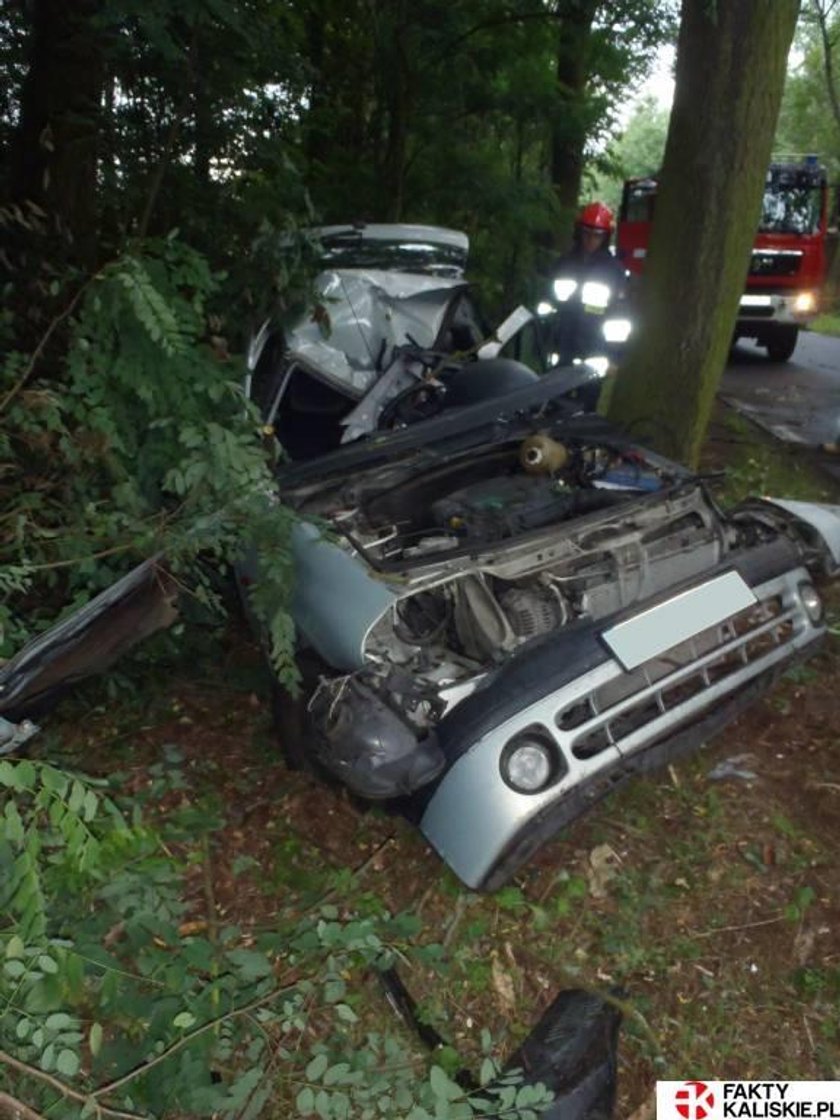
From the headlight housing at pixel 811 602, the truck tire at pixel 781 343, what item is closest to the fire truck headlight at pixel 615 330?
the headlight housing at pixel 811 602

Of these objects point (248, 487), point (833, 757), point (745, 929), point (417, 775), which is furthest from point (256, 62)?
point (745, 929)

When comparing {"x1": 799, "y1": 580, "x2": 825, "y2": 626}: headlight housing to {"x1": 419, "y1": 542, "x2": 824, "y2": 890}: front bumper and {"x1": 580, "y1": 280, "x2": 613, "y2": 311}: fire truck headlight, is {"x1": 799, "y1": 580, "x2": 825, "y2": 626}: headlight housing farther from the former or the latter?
{"x1": 580, "y1": 280, "x2": 613, "y2": 311}: fire truck headlight

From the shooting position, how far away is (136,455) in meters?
3.33

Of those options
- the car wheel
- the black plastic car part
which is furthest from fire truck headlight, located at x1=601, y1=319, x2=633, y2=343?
the black plastic car part

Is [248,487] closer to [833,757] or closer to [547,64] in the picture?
[833,757]

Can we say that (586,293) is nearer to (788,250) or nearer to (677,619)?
(677,619)

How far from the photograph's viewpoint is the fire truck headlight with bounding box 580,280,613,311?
6536 millimetres

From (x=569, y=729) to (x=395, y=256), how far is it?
3044 mm

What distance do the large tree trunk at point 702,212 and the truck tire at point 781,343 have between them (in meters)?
7.16

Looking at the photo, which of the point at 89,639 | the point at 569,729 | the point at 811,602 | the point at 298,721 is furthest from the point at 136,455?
the point at 811,602

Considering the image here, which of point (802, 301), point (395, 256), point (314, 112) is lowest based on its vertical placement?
point (802, 301)

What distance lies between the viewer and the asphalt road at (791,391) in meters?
8.11

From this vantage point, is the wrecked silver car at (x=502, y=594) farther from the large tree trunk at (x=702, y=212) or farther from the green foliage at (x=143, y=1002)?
the large tree trunk at (x=702, y=212)

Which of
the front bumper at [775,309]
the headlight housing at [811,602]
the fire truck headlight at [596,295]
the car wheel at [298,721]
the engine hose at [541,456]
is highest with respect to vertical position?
the fire truck headlight at [596,295]
